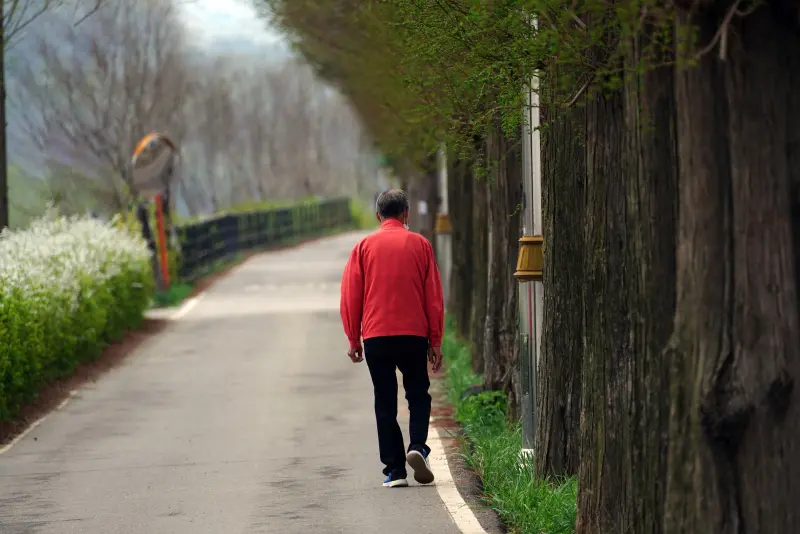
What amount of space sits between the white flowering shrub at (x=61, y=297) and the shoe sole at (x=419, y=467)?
480 cm

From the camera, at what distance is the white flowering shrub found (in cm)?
1493

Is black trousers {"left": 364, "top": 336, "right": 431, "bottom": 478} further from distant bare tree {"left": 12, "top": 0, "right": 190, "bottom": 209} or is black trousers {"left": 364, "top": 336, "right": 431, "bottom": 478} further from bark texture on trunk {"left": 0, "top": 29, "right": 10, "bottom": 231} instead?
distant bare tree {"left": 12, "top": 0, "right": 190, "bottom": 209}

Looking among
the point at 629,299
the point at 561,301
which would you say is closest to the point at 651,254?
the point at 629,299

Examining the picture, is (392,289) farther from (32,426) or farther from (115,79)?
(115,79)

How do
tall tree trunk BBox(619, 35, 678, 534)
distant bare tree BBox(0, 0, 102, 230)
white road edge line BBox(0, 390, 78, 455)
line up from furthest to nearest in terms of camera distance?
distant bare tree BBox(0, 0, 102, 230) → white road edge line BBox(0, 390, 78, 455) → tall tree trunk BBox(619, 35, 678, 534)

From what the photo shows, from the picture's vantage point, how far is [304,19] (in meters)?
23.9

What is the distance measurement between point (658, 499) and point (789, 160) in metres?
1.67

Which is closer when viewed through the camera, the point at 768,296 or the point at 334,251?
the point at 768,296

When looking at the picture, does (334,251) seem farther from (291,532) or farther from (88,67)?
(291,532)

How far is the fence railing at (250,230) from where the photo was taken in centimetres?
3469

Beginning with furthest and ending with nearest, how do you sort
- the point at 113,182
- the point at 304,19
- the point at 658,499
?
the point at 113,182 < the point at 304,19 < the point at 658,499

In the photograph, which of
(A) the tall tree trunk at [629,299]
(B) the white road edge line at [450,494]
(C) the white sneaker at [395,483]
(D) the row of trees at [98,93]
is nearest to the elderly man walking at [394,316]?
(C) the white sneaker at [395,483]

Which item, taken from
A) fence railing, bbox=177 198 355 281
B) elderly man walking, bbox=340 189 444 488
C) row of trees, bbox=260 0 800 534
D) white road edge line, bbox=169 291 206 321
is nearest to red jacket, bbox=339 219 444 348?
elderly man walking, bbox=340 189 444 488

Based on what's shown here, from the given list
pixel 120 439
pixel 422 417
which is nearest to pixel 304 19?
pixel 120 439
